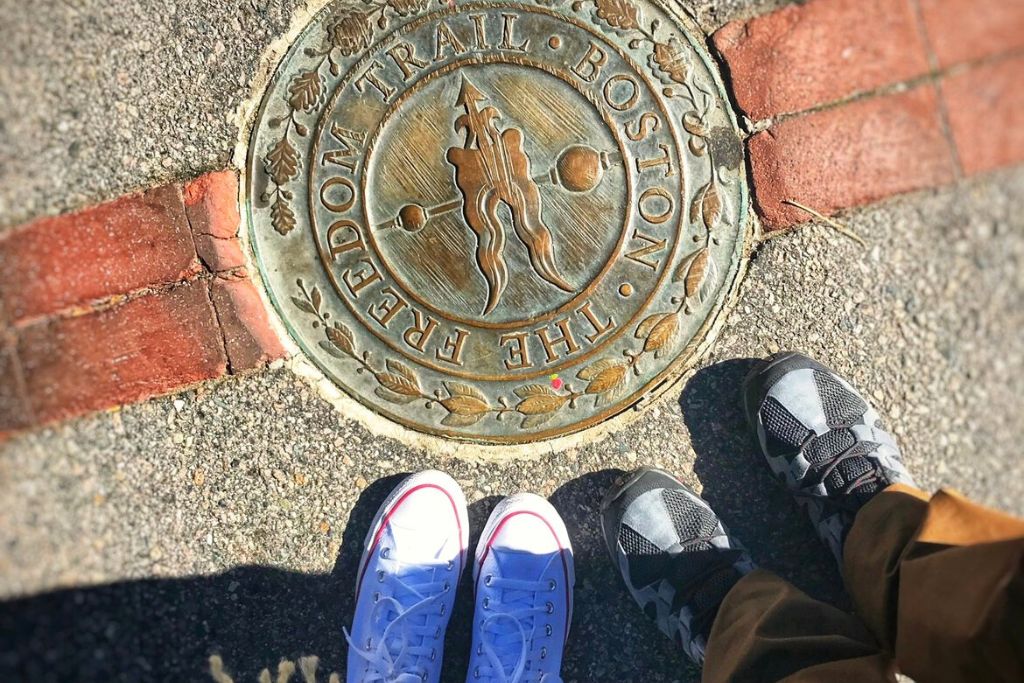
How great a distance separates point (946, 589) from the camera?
1308mm

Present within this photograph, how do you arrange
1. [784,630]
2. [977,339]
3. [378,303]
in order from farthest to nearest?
[977,339]
[378,303]
[784,630]

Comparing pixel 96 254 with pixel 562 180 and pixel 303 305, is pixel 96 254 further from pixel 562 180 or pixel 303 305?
pixel 562 180

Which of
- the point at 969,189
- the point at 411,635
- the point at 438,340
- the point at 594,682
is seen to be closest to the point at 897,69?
the point at 969,189

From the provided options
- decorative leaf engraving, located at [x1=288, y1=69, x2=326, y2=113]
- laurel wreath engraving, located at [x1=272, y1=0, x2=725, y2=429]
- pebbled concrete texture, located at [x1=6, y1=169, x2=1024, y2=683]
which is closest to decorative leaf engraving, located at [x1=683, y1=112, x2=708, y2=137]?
laurel wreath engraving, located at [x1=272, y1=0, x2=725, y2=429]

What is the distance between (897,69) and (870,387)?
0.92 m

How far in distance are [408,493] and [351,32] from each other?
4.19ft

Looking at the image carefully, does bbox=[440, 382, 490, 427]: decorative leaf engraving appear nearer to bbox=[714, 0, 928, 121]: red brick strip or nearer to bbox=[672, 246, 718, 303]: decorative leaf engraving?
bbox=[672, 246, 718, 303]: decorative leaf engraving

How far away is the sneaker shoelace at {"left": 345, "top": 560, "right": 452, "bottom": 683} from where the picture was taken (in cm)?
186

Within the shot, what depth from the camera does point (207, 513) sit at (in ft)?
6.15

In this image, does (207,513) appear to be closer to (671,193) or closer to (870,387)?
(671,193)

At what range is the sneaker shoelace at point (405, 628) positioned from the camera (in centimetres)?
186

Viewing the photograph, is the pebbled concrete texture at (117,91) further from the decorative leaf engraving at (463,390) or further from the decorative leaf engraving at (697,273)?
the decorative leaf engraving at (697,273)

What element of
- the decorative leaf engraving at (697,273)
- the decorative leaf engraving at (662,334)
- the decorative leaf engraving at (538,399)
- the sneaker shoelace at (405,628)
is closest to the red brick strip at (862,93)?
the decorative leaf engraving at (697,273)

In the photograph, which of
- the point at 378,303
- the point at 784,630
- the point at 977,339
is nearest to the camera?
the point at 784,630
